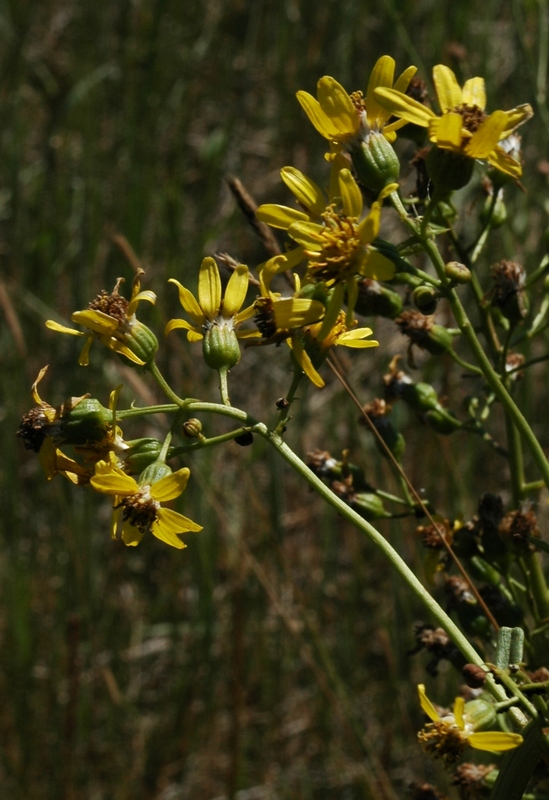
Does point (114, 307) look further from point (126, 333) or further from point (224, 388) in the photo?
point (224, 388)

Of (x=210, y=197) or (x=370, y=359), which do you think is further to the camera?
(x=370, y=359)

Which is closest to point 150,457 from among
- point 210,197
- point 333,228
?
point 333,228

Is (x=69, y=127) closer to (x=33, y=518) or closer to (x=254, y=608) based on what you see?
(x=33, y=518)

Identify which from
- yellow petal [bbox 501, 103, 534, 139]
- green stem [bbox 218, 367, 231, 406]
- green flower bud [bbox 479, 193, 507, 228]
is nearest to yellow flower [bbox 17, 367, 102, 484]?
green stem [bbox 218, 367, 231, 406]

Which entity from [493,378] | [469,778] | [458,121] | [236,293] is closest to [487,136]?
[458,121]

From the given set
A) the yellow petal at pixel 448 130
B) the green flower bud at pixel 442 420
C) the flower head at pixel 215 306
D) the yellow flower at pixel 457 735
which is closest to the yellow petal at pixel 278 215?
the flower head at pixel 215 306

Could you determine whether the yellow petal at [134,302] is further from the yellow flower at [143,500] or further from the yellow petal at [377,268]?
the yellow petal at [377,268]
